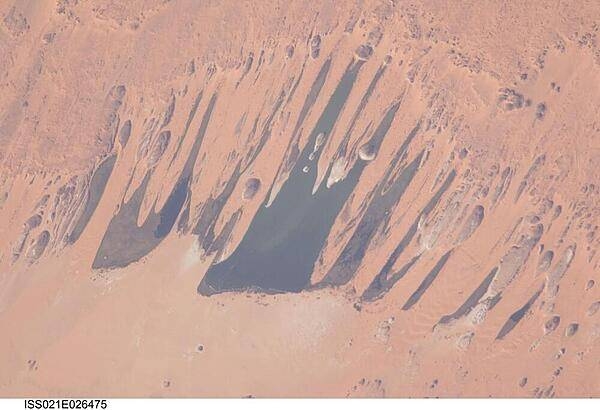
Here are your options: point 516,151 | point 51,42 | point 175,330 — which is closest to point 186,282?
point 175,330

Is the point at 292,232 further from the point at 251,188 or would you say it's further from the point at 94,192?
the point at 94,192

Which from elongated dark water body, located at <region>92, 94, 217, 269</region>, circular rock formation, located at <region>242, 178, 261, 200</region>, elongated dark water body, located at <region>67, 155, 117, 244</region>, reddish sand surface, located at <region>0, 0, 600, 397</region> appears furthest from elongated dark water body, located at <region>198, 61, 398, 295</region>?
elongated dark water body, located at <region>67, 155, 117, 244</region>

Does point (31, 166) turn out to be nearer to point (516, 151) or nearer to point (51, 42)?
point (51, 42)

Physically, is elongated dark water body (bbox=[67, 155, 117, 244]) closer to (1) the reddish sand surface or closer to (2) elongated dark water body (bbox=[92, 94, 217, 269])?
(1) the reddish sand surface

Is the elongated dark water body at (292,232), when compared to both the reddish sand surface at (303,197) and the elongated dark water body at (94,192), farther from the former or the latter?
the elongated dark water body at (94,192)

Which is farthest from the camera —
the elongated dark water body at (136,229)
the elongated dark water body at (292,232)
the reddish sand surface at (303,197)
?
the elongated dark water body at (136,229)

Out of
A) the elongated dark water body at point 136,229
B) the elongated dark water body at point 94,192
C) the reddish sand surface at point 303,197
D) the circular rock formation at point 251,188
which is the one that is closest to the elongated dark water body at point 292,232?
the reddish sand surface at point 303,197
